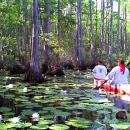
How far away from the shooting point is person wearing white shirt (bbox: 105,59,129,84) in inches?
377

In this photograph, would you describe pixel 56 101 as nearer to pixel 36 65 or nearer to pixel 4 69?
pixel 36 65

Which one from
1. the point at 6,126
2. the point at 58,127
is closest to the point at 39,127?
A: the point at 58,127

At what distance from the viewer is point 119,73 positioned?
31.6 ft

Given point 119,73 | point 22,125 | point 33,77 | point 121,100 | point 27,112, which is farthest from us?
point 33,77

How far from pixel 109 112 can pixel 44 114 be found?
1405 millimetres

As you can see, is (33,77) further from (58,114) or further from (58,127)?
(58,127)

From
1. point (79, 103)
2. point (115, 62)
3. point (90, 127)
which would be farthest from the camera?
point (115, 62)

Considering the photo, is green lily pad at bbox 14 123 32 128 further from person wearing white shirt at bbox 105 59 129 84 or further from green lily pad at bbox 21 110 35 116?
person wearing white shirt at bbox 105 59 129 84

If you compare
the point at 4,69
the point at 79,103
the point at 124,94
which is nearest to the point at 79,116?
the point at 79,103

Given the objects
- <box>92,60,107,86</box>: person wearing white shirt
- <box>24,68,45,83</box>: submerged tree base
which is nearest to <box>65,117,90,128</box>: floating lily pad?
<box>92,60,107,86</box>: person wearing white shirt

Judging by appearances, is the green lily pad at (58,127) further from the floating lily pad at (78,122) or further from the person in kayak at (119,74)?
the person in kayak at (119,74)

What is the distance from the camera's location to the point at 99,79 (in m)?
11.7

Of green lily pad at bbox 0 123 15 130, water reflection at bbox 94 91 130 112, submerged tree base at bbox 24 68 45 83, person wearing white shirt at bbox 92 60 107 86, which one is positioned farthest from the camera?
submerged tree base at bbox 24 68 45 83

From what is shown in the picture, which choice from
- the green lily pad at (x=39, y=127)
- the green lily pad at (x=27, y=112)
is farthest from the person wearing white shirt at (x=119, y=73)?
the green lily pad at (x=39, y=127)
